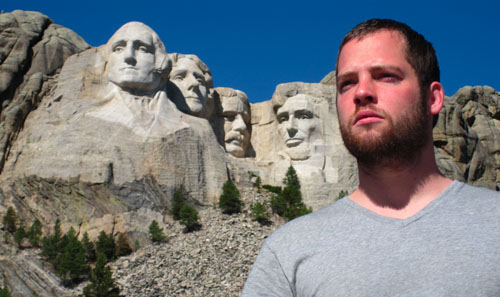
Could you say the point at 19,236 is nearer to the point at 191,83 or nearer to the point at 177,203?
the point at 177,203

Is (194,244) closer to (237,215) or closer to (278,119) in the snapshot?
(237,215)

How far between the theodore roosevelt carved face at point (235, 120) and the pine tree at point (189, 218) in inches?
211

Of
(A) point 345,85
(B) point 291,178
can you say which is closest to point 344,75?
(A) point 345,85

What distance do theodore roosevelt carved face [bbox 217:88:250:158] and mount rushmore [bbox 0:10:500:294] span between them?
1.7 inches

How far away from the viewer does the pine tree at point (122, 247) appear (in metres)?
14.4

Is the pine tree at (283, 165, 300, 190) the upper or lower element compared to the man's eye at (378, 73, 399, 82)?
upper

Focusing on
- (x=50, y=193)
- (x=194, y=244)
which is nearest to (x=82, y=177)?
(x=50, y=193)

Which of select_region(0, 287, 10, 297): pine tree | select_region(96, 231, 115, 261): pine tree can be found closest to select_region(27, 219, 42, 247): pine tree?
select_region(96, 231, 115, 261): pine tree

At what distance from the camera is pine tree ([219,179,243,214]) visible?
53.2ft

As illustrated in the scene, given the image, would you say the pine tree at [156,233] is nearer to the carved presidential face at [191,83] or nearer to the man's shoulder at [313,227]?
the carved presidential face at [191,83]

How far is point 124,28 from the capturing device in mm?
17484

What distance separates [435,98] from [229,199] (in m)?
14.1

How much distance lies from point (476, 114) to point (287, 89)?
329 inches

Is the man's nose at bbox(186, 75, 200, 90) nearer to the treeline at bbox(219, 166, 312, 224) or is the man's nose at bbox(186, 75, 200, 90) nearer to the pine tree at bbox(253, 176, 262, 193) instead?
the treeline at bbox(219, 166, 312, 224)
